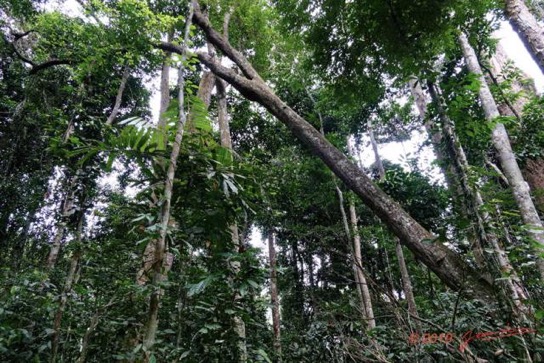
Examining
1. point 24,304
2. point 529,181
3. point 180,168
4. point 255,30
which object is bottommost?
point 24,304

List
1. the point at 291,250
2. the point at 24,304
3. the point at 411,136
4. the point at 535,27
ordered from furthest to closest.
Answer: the point at 291,250, the point at 411,136, the point at 535,27, the point at 24,304

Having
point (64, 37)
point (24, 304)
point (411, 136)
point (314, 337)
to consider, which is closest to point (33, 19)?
point (64, 37)

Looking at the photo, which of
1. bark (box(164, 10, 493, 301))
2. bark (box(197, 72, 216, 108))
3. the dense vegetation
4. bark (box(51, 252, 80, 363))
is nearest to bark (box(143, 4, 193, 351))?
the dense vegetation

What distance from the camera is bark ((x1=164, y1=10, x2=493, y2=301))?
2788 millimetres

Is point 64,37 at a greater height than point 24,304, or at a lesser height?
greater

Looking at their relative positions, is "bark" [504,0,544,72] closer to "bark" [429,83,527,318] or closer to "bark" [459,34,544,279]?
"bark" [459,34,544,279]

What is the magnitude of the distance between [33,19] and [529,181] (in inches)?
459

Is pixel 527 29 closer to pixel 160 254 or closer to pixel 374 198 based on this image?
pixel 374 198

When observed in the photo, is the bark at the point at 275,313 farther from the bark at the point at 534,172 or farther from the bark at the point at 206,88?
the bark at the point at 534,172

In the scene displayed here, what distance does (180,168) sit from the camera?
228 centimetres

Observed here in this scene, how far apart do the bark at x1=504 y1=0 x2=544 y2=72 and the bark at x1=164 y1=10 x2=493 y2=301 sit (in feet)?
9.13

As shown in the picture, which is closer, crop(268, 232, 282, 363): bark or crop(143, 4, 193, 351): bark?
crop(143, 4, 193, 351): bark

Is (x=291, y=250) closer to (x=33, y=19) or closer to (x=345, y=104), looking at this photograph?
(x=345, y=104)

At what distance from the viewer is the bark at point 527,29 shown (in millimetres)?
3998
